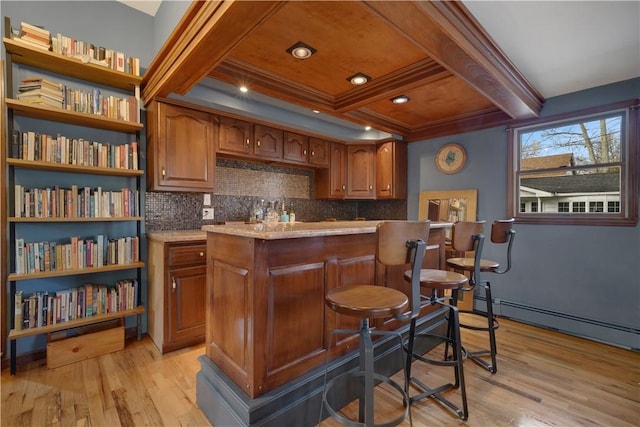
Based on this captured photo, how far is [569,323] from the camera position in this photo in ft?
9.61

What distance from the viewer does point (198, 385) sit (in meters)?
1.75

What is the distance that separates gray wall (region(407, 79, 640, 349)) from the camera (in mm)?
2665

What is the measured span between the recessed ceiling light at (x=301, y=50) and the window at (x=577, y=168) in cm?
265

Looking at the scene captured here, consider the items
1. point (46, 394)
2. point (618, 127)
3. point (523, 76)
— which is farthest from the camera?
point (618, 127)

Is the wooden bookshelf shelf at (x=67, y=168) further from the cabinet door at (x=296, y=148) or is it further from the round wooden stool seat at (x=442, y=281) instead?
the round wooden stool seat at (x=442, y=281)

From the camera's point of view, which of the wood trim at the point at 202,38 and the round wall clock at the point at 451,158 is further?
the round wall clock at the point at 451,158

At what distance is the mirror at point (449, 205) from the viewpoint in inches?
143

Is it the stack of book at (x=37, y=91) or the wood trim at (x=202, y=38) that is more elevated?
the wood trim at (x=202, y=38)

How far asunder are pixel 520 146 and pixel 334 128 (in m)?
2.36

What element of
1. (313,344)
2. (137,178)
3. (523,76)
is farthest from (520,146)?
(137,178)

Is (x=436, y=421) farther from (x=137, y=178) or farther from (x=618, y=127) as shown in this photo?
(x=618, y=127)

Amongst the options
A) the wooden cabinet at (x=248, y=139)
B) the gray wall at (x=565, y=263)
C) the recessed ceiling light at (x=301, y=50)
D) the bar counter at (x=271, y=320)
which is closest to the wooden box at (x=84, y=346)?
the bar counter at (x=271, y=320)

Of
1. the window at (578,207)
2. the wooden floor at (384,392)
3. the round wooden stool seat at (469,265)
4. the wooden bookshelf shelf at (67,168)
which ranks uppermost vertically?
the wooden bookshelf shelf at (67,168)

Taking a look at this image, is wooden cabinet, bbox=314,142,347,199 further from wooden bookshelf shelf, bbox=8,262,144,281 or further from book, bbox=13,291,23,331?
book, bbox=13,291,23,331
